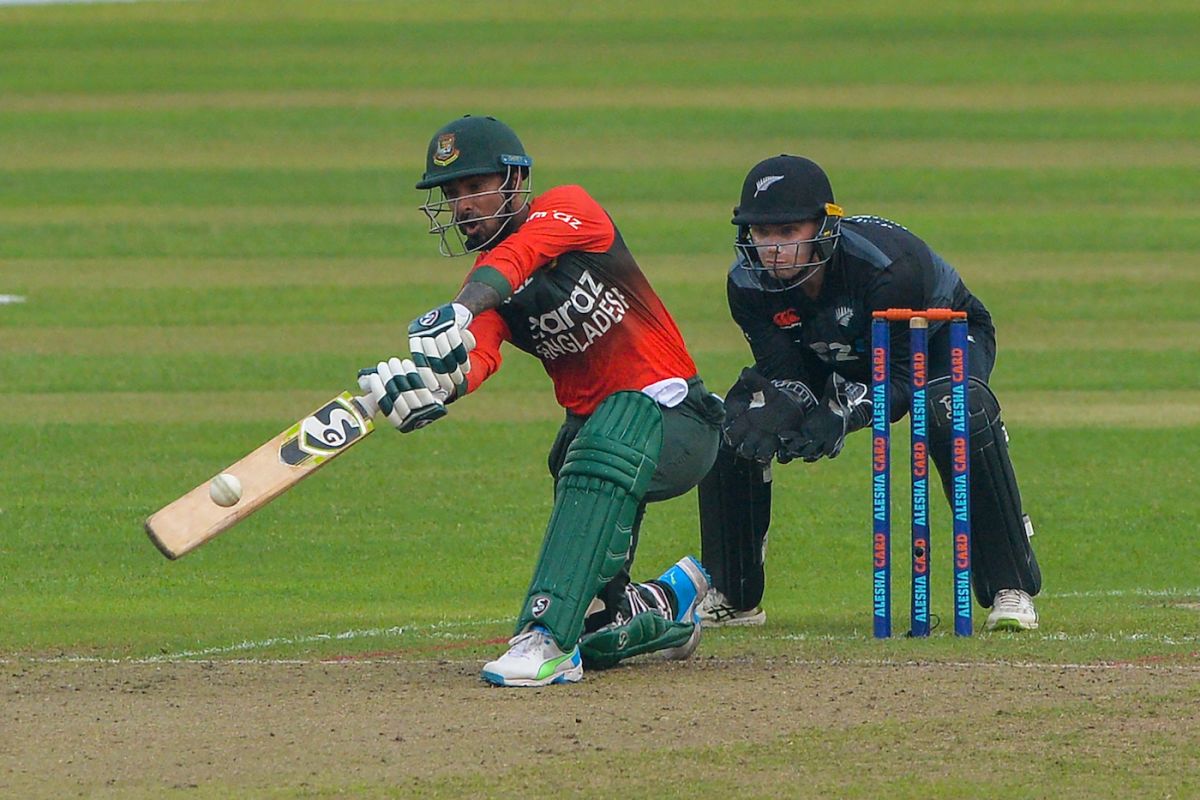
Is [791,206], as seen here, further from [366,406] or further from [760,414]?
[366,406]

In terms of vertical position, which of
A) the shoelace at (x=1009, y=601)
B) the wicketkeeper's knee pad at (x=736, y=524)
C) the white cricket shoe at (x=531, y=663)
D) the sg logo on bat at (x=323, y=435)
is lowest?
the white cricket shoe at (x=531, y=663)

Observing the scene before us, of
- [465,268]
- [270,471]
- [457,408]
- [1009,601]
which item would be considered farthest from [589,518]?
[465,268]

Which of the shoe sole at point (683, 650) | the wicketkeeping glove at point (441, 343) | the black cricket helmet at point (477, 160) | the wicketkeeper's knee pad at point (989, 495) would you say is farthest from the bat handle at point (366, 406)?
the wicketkeeper's knee pad at point (989, 495)

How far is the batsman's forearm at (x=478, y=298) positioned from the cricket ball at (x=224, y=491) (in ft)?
2.66

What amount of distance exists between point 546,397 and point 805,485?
321 cm

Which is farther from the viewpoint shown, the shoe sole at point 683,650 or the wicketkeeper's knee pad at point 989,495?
the wicketkeeper's knee pad at point 989,495

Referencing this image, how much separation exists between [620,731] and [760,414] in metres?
2.03

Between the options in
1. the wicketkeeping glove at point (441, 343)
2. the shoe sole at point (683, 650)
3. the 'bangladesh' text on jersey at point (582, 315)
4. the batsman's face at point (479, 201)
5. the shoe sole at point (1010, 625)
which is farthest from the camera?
the shoe sole at point (1010, 625)

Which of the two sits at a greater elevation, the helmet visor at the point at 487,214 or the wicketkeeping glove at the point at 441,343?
the helmet visor at the point at 487,214

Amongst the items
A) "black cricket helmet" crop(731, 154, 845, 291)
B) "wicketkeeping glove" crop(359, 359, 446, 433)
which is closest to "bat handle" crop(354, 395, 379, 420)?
"wicketkeeping glove" crop(359, 359, 446, 433)

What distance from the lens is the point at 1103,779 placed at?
199 inches

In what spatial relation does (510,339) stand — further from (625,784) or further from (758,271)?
(625,784)

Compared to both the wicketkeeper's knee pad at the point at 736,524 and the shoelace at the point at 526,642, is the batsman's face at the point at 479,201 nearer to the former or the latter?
the shoelace at the point at 526,642

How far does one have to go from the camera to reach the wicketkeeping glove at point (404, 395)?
604 cm
